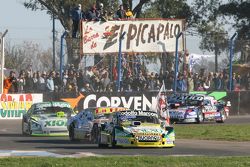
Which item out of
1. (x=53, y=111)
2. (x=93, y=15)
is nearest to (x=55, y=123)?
(x=53, y=111)

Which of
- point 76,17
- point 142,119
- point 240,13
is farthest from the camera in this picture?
point 240,13

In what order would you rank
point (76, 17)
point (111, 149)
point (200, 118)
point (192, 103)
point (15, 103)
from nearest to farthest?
point (111, 149)
point (192, 103)
point (200, 118)
point (76, 17)
point (15, 103)

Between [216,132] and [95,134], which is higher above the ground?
[95,134]

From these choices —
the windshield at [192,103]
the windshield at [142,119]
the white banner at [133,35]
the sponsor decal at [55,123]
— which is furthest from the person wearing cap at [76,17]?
the windshield at [142,119]

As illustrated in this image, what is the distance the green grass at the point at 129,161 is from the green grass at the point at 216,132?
9479mm

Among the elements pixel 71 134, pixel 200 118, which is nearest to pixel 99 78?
pixel 200 118

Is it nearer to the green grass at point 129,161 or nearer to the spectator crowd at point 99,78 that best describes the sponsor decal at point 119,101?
the spectator crowd at point 99,78

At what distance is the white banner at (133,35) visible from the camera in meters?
40.7

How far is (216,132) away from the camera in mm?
32062

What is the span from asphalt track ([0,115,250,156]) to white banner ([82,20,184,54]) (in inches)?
410

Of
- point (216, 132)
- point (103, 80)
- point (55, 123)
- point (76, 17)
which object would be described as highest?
point (76, 17)

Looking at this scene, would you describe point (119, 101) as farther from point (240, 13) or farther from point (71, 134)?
point (240, 13)

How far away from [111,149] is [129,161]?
4.82 m

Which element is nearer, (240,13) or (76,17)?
(76,17)
